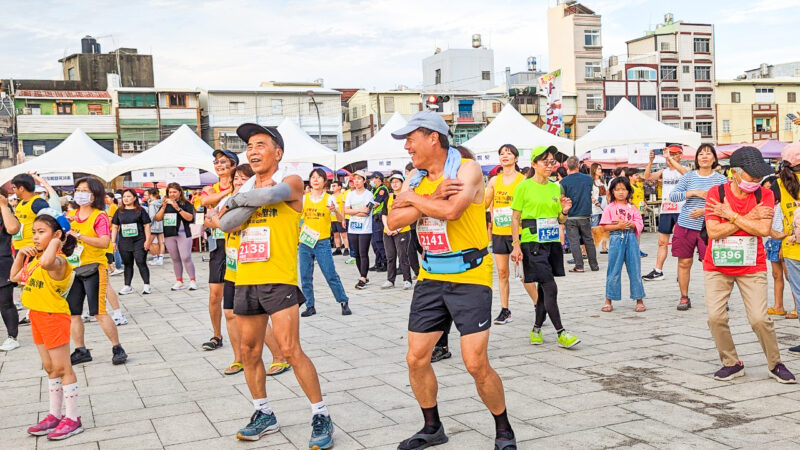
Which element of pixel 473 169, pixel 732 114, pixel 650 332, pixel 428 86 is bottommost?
pixel 650 332

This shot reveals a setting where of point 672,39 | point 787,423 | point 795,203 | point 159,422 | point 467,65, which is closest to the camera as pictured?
point 787,423

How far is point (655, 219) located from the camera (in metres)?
21.1

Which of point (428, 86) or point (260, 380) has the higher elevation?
point (428, 86)

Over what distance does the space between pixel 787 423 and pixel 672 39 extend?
209 ft

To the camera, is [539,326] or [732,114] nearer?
[539,326]

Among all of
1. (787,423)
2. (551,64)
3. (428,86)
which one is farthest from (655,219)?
(428,86)

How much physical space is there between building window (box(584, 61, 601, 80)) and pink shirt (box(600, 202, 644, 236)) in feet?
180

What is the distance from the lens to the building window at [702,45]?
205ft

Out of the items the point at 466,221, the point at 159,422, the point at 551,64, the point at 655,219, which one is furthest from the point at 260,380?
the point at 551,64

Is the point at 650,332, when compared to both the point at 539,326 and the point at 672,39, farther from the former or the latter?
the point at 672,39

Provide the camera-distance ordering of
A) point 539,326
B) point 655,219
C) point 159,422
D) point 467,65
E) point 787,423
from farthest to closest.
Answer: point 467,65 < point 655,219 < point 539,326 < point 159,422 < point 787,423

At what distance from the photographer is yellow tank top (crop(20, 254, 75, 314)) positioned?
508cm

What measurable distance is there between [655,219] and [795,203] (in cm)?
1539

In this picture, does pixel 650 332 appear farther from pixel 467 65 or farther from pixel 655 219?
pixel 467 65
